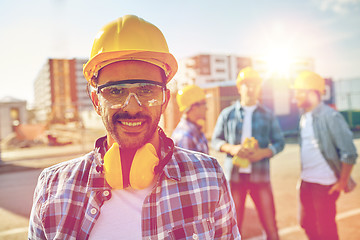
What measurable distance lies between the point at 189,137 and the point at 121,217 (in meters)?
2.13

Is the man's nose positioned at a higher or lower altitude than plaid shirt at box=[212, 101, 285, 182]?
higher

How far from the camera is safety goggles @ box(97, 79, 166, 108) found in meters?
1.28

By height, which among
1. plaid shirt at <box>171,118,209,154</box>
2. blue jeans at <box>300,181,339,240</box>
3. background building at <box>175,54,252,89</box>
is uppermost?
background building at <box>175,54,252,89</box>

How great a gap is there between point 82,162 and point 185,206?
0.54 metres

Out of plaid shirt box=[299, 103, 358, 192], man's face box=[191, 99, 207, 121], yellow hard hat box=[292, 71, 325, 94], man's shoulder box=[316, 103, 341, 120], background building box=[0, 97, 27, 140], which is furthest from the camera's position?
background building box=[0, 97, 27, 140]

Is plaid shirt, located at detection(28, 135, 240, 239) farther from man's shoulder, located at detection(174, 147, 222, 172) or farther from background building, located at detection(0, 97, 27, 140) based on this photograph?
background building, located at detection(0, 97, 27, 140)

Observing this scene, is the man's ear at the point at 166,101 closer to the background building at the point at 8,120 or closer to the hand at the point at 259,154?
the hand at the point at 259,154

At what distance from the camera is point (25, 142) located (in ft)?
55.2

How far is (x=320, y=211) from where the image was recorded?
298cm

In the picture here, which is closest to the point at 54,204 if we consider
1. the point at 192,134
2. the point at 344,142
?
the point at 192,134

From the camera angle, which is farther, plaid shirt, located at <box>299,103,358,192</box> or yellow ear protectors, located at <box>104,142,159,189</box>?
plaid shirt, located at <box>299,103,358,192</box>

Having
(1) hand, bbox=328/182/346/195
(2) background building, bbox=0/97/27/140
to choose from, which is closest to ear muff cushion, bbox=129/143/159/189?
(1) hand, bbox=328/182/346/195

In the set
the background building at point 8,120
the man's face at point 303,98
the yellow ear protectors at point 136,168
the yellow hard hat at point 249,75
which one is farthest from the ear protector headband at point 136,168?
the background building at point 8,120

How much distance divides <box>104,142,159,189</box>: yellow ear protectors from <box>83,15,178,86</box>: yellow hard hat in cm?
40
